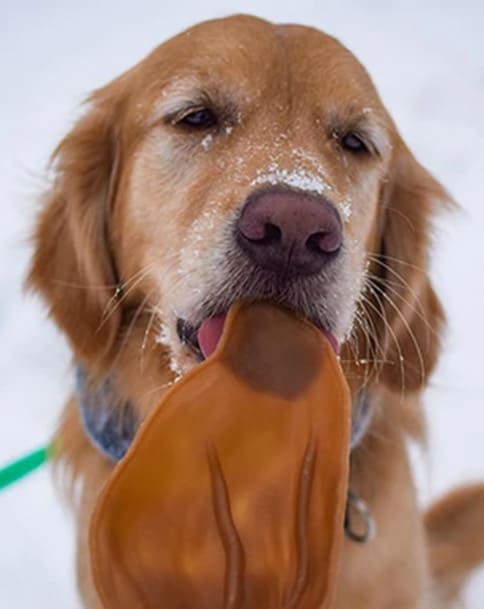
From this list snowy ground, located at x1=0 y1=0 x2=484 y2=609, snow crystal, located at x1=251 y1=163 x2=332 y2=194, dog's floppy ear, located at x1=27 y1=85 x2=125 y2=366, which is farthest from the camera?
snowy ground, located at x1=0 y1=0 x2=484 y2=609

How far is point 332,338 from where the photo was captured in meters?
2.20

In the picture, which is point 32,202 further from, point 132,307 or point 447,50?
point 447,50

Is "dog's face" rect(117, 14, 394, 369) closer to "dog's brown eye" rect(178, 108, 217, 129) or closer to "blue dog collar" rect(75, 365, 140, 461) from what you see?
"dog's brown eye" rect(178, 108, 217, 129)

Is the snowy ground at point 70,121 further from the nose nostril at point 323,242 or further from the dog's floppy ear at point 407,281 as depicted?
the nose nostril at point 323,242

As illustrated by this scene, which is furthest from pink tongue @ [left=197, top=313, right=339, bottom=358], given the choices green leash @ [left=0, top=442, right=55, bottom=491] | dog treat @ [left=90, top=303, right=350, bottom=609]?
green leash @ [left=0, top=442, right=55, bottom=491]

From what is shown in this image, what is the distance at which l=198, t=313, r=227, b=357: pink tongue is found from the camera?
2.23 metres

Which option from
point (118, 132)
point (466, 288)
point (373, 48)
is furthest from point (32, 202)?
point (373, 48)

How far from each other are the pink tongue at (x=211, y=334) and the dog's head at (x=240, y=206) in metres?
0.02

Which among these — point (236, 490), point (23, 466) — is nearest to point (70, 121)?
point (23, 466)

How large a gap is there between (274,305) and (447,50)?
4.27m

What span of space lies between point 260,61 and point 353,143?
0.33m

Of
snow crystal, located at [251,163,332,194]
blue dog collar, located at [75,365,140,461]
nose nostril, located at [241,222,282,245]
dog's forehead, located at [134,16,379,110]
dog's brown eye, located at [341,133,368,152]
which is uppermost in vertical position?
dog's forehead, located at [134,16,379,110]

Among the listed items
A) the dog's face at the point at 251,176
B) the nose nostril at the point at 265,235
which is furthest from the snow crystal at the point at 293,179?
the nose nostril at the point at 265,235

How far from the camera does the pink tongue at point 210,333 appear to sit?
2227 mm
